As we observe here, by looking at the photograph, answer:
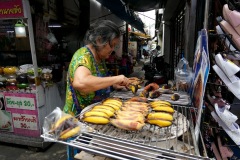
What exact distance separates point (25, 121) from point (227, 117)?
155 inches

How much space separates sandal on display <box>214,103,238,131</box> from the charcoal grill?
23 cm

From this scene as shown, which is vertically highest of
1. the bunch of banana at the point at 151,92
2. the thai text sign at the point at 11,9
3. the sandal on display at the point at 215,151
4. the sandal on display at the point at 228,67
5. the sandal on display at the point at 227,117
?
the thai text sign at the point at 11,9

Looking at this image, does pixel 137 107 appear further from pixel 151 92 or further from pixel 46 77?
pixel 46 77

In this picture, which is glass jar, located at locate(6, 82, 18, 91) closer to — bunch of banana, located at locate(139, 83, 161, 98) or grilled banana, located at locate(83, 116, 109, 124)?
bunch of banana, located at locate(139, 83, 161, 98)

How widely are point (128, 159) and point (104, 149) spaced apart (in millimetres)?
152

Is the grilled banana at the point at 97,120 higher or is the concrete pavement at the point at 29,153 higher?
the grilled banana at the point at 97,120

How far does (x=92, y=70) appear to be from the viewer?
6.79ft

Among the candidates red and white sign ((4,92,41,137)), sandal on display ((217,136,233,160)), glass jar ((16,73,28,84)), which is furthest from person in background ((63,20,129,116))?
glass jar ((16,73,28,84))

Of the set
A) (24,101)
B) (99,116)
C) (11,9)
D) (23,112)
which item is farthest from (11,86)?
(99,116)

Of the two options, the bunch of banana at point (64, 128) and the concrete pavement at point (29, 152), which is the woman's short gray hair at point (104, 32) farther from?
the concrete pavement at point (29, 152)

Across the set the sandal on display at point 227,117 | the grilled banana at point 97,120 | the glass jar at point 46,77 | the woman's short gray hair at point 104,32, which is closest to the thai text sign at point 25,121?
the glass jar at point 46,77

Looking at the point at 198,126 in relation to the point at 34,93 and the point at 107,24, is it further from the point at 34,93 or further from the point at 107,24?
the point at 34,93

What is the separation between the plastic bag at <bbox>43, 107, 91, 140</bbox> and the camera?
1.18m

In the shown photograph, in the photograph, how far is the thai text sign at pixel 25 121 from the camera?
412cm
